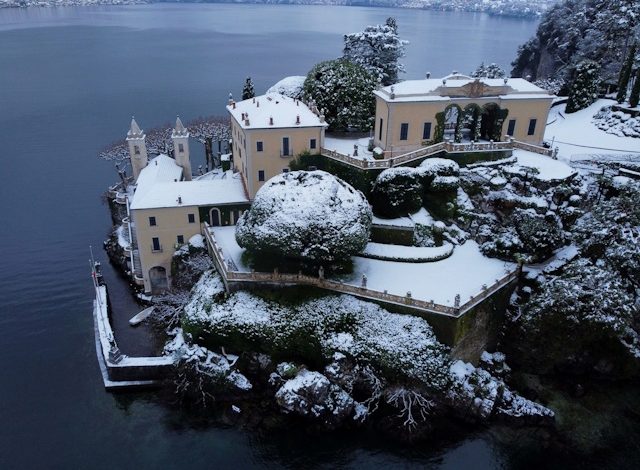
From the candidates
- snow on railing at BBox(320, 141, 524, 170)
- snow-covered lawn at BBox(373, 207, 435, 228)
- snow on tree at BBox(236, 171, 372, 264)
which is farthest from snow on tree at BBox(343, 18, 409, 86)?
snow on tree at BBox(236, 171, 372, 264)

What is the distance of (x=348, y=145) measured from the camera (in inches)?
1948

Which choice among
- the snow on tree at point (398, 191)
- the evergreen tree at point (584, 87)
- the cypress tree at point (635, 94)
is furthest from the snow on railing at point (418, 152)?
the evergreen tree at point (584, 87)

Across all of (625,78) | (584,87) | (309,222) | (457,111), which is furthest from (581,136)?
(309,222)

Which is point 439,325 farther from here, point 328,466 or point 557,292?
point 328,466

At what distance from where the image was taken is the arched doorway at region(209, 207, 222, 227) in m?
44.1

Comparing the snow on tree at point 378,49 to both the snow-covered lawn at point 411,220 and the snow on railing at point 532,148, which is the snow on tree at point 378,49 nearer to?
the snow on railing at point 532,148

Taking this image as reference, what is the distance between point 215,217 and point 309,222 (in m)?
13.1

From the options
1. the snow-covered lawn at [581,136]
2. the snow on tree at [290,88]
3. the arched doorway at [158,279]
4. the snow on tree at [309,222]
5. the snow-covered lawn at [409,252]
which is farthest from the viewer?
the snow on tree at [290,88]

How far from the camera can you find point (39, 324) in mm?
42156

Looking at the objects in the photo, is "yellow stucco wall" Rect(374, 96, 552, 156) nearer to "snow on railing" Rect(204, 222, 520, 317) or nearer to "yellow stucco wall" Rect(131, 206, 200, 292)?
"snow on railing" Rect(204, 222, 520, 317)

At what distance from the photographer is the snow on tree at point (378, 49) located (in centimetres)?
6525

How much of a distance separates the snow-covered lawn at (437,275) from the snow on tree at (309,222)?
3218 mm

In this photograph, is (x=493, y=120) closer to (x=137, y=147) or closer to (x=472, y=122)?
(x=472, y=122)

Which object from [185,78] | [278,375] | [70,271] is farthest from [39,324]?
[185,78]
